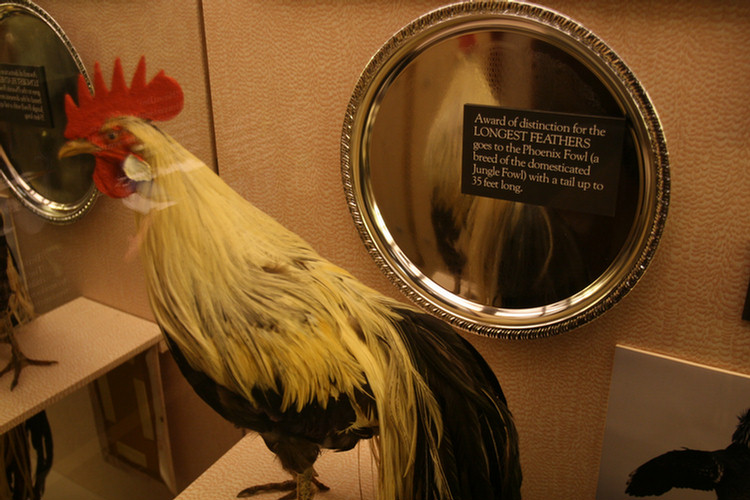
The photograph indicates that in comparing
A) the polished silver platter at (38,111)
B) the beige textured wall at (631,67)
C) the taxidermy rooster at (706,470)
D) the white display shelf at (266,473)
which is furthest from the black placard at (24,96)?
the taxidermy rooster at (706,470)

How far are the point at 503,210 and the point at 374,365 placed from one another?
30 centimetres

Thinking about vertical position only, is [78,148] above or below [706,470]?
above

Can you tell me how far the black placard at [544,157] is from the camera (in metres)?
0.84

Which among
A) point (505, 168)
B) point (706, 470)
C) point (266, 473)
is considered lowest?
point (266, 473)

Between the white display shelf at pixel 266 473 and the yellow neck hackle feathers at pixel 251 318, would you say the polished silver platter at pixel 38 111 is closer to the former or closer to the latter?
the yellow neck hackle feathers at pixel 251 318

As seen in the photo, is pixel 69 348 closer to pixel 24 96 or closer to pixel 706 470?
pixel 24 96

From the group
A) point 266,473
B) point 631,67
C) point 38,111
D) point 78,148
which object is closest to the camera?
point 631,67

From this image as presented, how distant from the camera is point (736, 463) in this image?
0.92 metres

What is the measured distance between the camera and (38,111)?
3.59ft

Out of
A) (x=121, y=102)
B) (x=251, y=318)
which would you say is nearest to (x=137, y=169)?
(x=121, y=102)

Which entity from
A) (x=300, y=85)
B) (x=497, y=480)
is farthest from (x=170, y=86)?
(x=497, y=480)

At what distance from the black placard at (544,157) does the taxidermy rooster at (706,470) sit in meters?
0.40

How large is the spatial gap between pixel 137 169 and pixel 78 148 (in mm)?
106

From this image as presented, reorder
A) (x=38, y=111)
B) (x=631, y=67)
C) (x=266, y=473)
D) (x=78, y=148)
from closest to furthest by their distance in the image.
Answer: (x=631, y=67)
(x=78, y=148)
(x=38, y=111)
(x=266, y=473)
